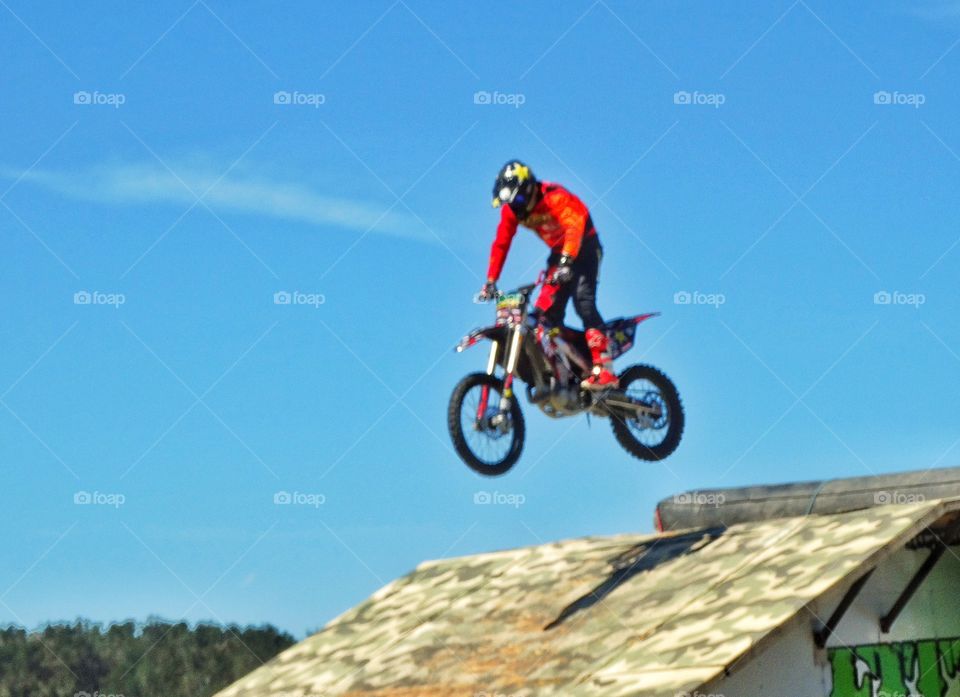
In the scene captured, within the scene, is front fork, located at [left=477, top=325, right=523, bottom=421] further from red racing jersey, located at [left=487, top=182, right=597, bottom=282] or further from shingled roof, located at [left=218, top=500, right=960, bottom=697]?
shingled roof, located at [left=218, top=500, right=960, bottom=697]

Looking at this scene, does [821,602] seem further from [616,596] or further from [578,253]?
[578,253]

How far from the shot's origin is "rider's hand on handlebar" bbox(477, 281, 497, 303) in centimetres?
1747

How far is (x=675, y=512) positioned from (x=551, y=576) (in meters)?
1.92

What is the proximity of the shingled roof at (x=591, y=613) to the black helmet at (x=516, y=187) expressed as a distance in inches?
179

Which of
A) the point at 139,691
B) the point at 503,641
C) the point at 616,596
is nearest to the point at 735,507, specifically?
the point at 616,596

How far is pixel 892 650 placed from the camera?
18.1 m

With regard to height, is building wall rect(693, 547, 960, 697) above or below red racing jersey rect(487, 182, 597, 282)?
below

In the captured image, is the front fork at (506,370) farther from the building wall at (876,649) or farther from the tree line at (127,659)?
the tree line at (127,659)


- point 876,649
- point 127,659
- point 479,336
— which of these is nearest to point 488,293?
point 479,336

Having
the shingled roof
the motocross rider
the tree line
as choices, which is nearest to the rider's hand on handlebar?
the motocross rider

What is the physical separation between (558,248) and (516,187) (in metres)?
0.84

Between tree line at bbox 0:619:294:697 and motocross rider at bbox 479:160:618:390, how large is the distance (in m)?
35.6

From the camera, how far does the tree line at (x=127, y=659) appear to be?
5284 cm

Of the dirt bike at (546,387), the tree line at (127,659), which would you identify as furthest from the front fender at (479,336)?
the tree line at (127,659)
